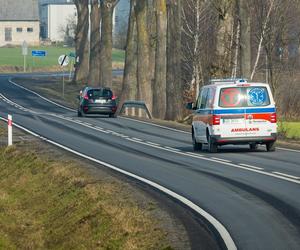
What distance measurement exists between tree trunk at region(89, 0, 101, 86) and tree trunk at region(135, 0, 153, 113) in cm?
1738

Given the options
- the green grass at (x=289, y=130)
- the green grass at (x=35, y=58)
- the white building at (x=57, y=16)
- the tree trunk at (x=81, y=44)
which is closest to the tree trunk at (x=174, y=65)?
the green grass at (x=289, y=130)

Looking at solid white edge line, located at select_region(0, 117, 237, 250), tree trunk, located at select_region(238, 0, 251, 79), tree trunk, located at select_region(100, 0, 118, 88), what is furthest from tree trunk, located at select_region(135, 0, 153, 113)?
solid white edge line, located at select_region(0, 117, 237, 250)

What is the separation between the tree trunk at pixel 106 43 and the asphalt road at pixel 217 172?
1853 centimetres

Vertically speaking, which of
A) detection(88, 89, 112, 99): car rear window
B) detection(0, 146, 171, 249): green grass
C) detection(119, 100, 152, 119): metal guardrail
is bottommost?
detection(119, 100, 152, 119): metal guardrail

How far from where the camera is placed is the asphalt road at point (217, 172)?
12.7 m

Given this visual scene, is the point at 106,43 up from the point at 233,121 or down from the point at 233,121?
up

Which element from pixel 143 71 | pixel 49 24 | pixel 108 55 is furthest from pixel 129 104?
pixel 49 24

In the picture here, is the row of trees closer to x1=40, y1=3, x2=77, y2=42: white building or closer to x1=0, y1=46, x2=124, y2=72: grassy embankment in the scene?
x1=0, y1=46, x2=124, y2=72: grassy embankment

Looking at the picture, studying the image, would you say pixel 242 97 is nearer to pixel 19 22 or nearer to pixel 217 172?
pixel 217 172

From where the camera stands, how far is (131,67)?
2201 inches

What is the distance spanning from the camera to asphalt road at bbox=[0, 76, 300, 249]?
12.7 metres

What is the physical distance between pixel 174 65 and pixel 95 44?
2486 centimetres

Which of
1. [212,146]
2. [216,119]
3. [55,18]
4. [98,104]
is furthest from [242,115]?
[55,18]

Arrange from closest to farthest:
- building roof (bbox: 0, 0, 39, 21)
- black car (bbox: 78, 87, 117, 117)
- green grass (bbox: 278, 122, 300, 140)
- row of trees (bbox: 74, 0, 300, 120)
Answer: green grass (bbox: 278, 122, 300, 140), row of trees (bbox: 74, 0, 300, 120), black car (bbox: 78, 87, 117, 117), building roof (bbox: 0, 0, 39, 21)
